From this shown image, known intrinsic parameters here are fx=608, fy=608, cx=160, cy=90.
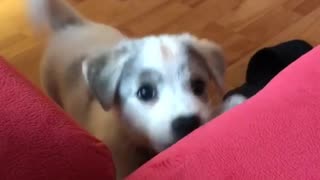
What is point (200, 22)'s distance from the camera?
69.5 inches

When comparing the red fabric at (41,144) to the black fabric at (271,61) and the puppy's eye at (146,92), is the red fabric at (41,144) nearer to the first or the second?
the puppy's eye at (146,92)

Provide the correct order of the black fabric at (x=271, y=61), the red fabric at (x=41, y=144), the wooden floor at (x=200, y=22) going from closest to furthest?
the red fabric at (x=41, y=144) → the black fabric at (x=271, y=61) → the wooden floor at (x=200, y=22)

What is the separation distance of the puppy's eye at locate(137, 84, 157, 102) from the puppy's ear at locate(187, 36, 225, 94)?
0.35 feet

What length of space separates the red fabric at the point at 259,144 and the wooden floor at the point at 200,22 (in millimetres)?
860

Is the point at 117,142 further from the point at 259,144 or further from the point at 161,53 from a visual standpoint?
the point at 259,144

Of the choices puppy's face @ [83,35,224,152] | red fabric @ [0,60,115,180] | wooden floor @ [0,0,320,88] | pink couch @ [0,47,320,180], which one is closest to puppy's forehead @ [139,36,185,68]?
puppy's face @ [83,35,224,152]

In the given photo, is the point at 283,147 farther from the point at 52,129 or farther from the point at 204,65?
the point at 204,65

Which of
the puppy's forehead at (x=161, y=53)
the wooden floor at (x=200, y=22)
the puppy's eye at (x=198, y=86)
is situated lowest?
the wooden floor at (x=200, y=22)

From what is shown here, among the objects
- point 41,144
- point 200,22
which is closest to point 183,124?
point 41,144

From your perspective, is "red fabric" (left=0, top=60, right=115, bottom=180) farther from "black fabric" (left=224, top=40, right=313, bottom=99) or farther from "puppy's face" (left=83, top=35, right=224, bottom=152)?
"black fabric" (left=224, top=40, right=313, bottom=99)

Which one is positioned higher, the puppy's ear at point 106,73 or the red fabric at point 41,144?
the red fabric at point 41,144

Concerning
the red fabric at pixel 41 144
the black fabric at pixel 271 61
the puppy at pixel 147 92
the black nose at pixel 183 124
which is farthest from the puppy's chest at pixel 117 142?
the red fabric at pixel 41 144

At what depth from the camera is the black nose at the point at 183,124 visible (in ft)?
3.31

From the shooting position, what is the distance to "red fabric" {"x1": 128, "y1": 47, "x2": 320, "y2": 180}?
2.18ft
